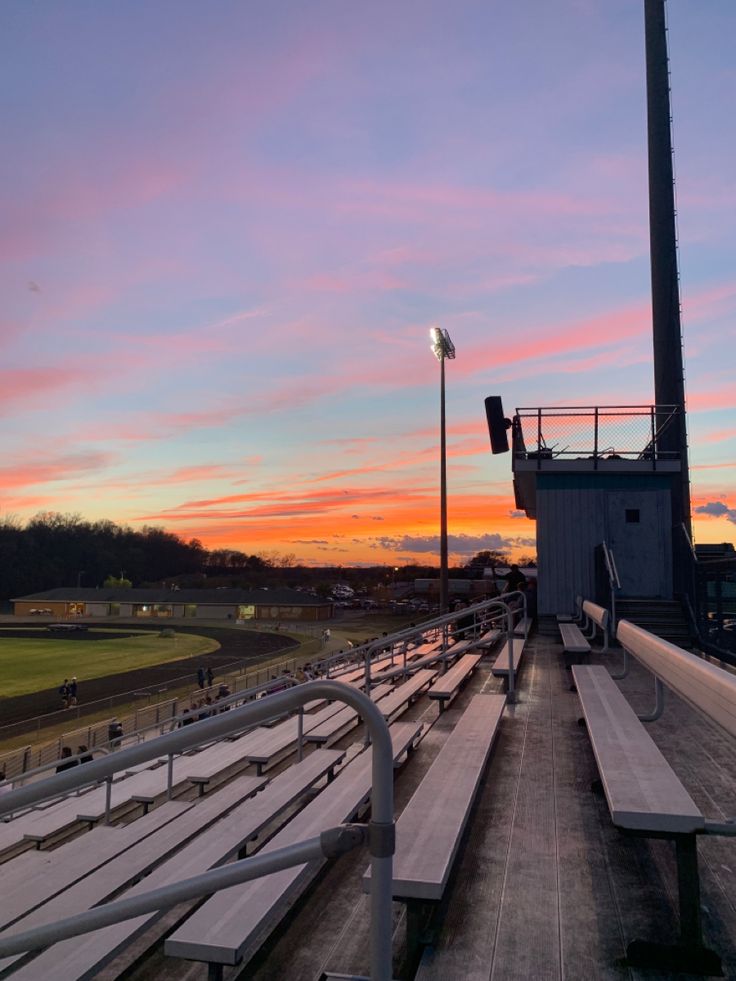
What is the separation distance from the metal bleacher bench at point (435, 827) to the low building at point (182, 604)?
71087mm

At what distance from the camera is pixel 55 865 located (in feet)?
14.6

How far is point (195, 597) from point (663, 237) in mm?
74176

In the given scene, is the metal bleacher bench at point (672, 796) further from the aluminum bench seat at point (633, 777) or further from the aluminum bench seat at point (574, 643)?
the aluminum bench seat at point (574, 643)

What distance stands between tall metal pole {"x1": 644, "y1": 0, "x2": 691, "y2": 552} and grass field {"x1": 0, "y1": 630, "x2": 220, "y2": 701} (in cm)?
2595

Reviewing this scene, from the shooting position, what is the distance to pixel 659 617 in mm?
12461

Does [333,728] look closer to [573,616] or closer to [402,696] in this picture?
[402,696]

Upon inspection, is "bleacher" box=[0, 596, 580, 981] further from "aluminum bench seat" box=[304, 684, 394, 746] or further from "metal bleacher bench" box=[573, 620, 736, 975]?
"metal bleacher bench" box=[573, 620, 736, 975]

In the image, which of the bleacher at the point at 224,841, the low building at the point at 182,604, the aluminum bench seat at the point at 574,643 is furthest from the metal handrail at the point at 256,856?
the low building at the point at 182,604

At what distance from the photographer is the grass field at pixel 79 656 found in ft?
109

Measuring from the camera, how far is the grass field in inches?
1312

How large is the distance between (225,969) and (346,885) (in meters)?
0.81

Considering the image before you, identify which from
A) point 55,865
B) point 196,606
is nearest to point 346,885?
point 55,865

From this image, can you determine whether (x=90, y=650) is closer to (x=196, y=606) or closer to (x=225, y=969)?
(x=196, y=606)

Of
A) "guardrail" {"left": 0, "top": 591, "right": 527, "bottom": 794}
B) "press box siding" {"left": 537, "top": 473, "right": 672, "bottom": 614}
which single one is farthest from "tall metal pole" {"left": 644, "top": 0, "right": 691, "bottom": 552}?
"guardrail" {"left": 0, "top": 591, "right": 527, "bottom": 794}
